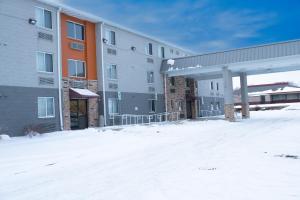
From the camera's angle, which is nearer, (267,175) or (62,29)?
(267,175)

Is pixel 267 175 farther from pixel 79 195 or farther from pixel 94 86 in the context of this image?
pixel 94 86

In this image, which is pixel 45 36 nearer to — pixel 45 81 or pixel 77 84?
pixel 45 81

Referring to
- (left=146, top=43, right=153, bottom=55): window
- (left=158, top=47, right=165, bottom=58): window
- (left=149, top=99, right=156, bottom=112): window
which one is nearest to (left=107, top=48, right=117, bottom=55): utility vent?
(left=146, top=43, right=153, bottom=55): window

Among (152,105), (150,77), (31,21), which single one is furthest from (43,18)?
(152,105)

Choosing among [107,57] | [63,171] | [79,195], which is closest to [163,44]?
[107,57]

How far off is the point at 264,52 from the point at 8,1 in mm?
19021

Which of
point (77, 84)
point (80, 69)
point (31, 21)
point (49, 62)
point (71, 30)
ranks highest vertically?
point (71, 30)

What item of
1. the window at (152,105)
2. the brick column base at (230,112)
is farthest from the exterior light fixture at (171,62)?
the brick column base at (230,112)

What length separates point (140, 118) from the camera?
30453mm

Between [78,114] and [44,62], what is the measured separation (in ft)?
15.2

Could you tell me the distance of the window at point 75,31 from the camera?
24.4 metres

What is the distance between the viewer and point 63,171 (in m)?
9.24

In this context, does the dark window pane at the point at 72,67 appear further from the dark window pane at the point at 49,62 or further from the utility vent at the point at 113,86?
the utility vent at the point at 113,86

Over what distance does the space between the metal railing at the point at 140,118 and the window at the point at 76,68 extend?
406 centimetres
